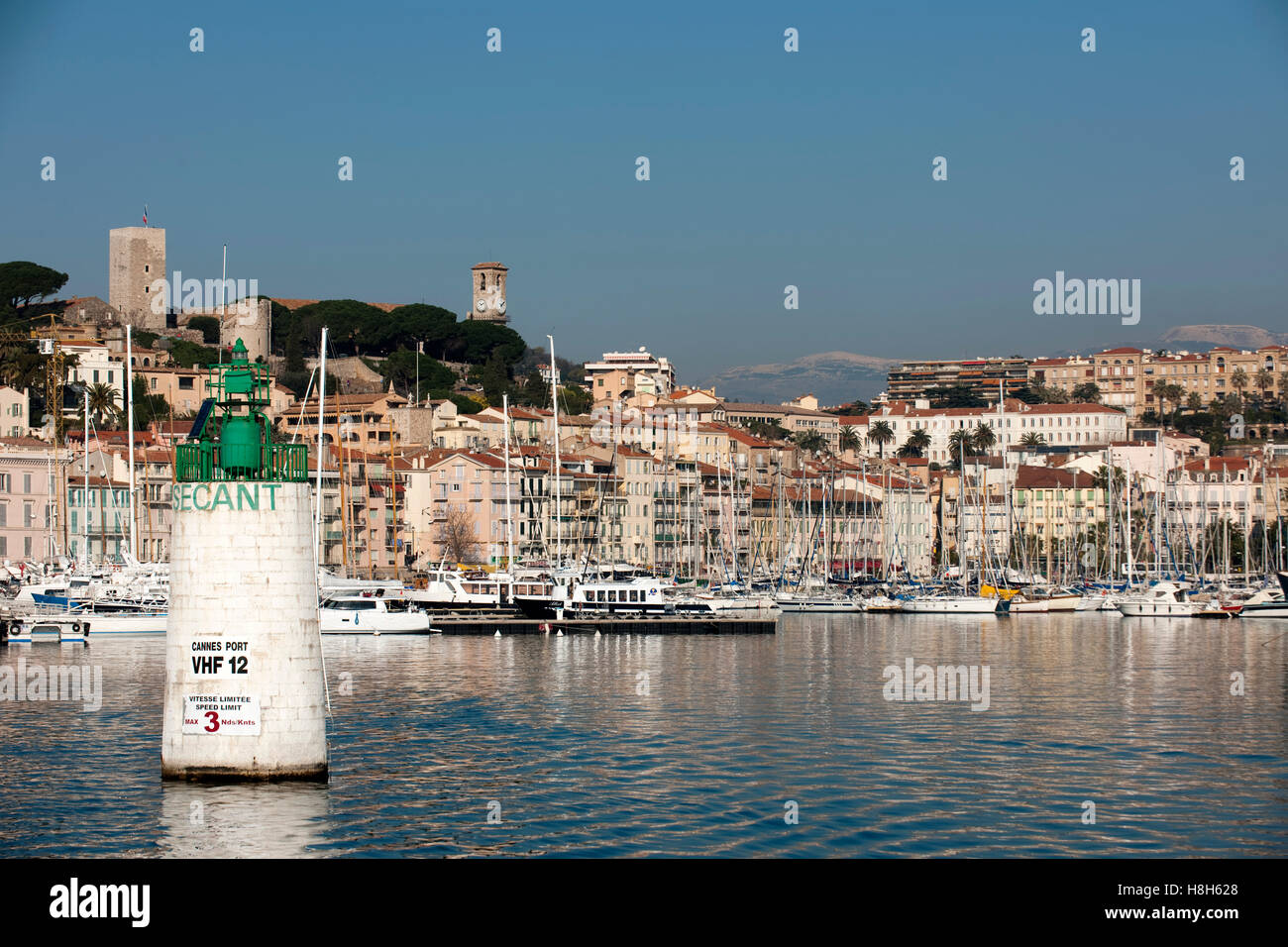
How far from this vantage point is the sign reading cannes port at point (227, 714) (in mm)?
19656

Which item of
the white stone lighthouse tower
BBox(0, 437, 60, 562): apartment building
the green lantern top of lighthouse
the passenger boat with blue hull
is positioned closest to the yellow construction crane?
BBox(0, 437, 60, 562): apartment building

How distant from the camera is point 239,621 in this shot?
64.3ft

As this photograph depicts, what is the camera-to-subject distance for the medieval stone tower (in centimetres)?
17500

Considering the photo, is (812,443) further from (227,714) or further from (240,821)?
(240,821)

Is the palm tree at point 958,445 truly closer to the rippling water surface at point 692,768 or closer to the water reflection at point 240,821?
the rippling water surface at point 692,768

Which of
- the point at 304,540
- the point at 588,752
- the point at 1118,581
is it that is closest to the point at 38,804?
the point at 304,540

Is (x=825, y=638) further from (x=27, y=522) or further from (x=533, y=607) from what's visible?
(x=27, y=522)

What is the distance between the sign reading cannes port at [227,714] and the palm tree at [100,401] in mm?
104662

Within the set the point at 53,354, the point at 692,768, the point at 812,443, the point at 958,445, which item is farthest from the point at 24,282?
the point at 692,768

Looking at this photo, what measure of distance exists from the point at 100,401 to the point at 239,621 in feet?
345

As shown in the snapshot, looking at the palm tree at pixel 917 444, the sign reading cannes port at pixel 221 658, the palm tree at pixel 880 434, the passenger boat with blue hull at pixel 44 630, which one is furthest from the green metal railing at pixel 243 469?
the palm tree at pixel 917 444

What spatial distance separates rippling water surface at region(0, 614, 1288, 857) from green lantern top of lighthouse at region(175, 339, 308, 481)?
383 cm
